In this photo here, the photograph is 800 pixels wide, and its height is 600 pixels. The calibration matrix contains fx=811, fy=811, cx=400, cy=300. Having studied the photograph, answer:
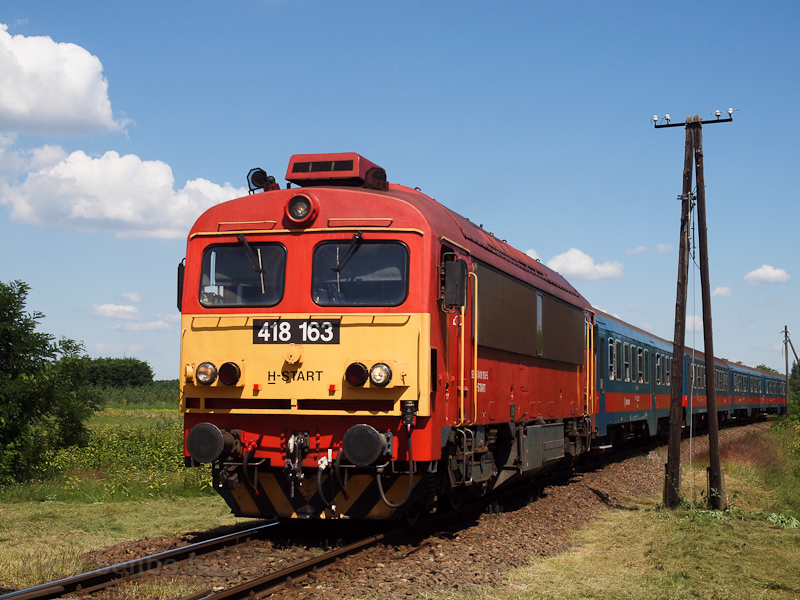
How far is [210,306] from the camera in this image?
8562 mm

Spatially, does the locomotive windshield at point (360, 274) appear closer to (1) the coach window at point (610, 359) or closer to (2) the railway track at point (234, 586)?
(2) the railway track at point (234, 586)

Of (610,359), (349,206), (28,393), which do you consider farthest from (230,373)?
(610,359)

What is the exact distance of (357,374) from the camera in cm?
780

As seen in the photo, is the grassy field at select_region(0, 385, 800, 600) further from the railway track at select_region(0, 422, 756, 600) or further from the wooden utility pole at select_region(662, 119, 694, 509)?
the wooden utility pole at select_region(662, 119, 694, 509)

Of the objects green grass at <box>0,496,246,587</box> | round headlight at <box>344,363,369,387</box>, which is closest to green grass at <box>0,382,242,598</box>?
green grass at <box>0,496,246,587</box>

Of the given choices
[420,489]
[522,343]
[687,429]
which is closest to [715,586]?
[420,489]

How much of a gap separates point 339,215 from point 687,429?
25.9 meters

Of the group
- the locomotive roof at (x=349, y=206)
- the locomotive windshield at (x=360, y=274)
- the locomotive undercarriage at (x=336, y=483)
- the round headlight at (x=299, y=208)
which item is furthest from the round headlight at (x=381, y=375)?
the round headlight at (x=299, y=208)

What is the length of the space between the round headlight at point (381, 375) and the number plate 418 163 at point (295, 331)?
20.9 inches

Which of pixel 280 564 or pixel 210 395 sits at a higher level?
pixel 210 395

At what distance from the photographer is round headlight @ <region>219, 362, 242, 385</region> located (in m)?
8.11

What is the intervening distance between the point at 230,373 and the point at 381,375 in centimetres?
157

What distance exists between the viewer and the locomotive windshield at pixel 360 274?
8133mm

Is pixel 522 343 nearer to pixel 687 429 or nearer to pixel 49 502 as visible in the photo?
pixel 49 502
